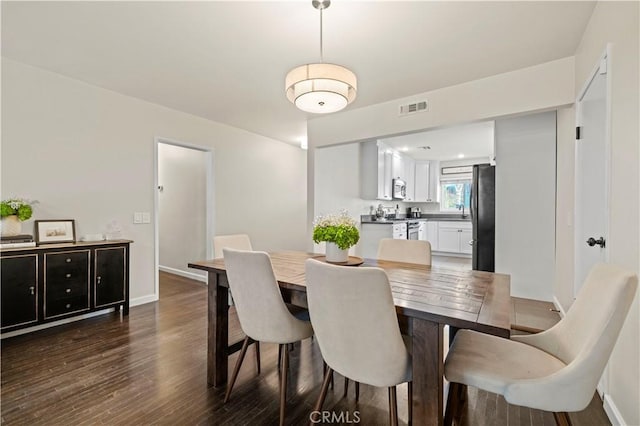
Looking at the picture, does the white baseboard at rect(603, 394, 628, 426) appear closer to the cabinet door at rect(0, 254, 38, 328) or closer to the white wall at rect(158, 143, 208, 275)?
the cabinet door at rect(0, 254, 38, 328)

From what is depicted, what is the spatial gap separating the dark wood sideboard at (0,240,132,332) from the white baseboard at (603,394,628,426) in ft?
13.2

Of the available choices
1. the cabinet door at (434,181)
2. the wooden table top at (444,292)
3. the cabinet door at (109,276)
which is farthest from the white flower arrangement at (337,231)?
the cabinet door at (434,181)

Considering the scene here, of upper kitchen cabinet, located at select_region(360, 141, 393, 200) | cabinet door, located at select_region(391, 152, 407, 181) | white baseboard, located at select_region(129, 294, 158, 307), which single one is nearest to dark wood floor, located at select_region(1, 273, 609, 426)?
white baseboard, located at select_region(129, 294, 158, 307)

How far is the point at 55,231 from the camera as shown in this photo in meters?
2.89

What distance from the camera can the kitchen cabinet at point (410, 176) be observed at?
712cm

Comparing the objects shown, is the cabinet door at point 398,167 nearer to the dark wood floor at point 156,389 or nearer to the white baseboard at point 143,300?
the dark wood floor at point 156,389

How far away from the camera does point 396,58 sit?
2609 millimetres

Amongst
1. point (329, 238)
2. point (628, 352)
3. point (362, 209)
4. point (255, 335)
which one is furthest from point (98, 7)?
point (362, 209)

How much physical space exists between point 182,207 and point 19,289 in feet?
9.05

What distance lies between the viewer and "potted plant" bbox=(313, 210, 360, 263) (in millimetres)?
1896

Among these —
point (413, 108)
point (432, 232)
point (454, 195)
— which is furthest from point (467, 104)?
point (454, 195)

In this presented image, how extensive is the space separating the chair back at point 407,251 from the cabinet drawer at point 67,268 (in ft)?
9.34

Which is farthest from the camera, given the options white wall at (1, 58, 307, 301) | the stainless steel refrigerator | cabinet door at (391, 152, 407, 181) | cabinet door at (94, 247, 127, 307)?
cabinet door at (391, 152, 407, 181)

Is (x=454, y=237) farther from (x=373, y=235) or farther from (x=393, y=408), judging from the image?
(x=393, y=408)
